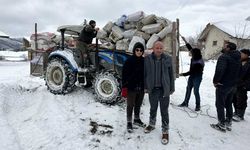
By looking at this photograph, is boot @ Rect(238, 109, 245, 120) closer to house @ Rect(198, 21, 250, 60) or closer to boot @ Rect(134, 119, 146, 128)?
boot @ Rect(134, 119, 146, 128)

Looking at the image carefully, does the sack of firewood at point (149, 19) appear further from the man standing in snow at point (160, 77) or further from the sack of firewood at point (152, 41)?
the man standing in snow at point (160, 77)

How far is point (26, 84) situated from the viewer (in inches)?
350

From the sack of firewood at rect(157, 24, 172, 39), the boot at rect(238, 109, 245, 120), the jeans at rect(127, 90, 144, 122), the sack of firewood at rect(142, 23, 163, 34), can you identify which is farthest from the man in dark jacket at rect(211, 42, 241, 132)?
the sack of firewood at rect(142, 23, 163, 34)

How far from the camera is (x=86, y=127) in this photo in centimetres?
546

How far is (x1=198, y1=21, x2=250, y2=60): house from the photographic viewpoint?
2675 centimetres

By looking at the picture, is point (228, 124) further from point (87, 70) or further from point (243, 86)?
point (87, 70)

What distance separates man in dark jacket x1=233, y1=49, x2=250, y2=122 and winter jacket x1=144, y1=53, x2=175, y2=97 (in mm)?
2533

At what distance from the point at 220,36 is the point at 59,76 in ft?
85.0

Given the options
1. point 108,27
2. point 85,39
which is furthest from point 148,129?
point 108,27

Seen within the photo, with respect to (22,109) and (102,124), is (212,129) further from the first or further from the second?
(22,109)

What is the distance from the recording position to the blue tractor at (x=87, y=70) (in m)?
6.57

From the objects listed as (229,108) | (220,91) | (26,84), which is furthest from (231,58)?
(26,84)

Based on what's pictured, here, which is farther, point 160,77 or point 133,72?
point 133,72

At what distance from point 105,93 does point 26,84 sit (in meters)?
3.48
